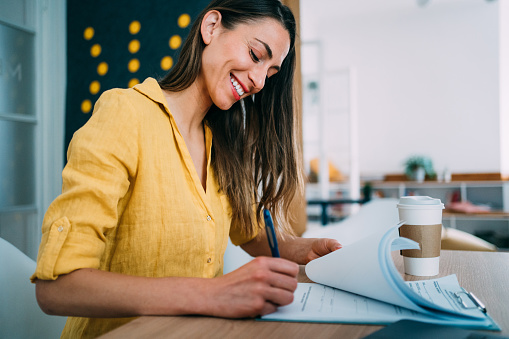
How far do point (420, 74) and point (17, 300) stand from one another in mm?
5812

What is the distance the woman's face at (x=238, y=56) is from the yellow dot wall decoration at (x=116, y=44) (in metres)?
1.04

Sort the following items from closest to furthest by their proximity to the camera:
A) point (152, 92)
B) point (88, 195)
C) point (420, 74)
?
point (88, 195), point (152, 92), point (420, 74)

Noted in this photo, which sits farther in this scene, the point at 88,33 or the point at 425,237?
the point at 88,33

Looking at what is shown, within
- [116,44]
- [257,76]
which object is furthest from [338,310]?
[116,44]

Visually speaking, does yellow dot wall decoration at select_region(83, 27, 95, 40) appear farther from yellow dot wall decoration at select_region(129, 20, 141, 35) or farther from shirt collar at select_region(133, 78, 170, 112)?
shirt collar at select_region(133, 78, 170, 112)

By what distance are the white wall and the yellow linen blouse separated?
4.61 m

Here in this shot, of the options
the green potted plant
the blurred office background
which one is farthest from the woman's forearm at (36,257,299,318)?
the green potted plant

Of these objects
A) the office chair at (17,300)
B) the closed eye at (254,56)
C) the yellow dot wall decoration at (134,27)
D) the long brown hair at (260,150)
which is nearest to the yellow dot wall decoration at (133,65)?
the yellow dot wall decoration at (134,27)

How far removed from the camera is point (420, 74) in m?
5.60

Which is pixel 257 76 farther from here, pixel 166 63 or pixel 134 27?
pixel 134 27

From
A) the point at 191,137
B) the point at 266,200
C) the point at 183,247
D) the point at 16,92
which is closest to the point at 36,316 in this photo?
the point at 183,247

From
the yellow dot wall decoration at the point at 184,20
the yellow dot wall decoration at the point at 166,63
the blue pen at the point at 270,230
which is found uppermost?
the yellow dot wall decoration at the point at 184,20

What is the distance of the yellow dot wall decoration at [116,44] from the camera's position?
1996 mm

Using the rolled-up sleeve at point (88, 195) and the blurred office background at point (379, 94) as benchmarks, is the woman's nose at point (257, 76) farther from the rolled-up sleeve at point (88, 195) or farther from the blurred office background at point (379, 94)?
the blurred office background at point (379, 94)
